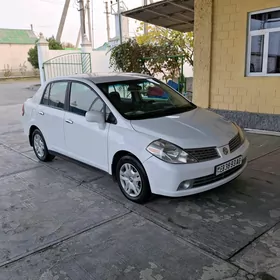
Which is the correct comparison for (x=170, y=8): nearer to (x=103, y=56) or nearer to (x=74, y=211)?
(x=74, y=211)

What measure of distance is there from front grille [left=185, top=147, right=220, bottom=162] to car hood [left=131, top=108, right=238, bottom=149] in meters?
0.05

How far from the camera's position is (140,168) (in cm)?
358

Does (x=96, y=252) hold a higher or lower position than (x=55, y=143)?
lower

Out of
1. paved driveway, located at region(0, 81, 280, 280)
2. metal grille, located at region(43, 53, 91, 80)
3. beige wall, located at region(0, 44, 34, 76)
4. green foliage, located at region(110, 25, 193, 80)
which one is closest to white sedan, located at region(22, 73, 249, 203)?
paved driveway, located at region(0, 81, 280, 280)

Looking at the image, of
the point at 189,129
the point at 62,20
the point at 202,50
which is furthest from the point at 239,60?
the point at 62,20

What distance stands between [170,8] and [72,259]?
8.17 m

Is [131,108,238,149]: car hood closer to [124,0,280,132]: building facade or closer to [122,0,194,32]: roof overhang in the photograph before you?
[124,0,280,132]: building facade

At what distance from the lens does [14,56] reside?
4266 centimetres

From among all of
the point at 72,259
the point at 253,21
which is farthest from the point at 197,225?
the point at 253,21

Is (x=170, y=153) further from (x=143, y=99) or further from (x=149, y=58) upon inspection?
(x=149, y=58)

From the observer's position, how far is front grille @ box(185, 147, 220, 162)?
3.40 m

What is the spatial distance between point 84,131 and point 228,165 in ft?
6.56

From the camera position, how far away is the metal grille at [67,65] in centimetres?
1588

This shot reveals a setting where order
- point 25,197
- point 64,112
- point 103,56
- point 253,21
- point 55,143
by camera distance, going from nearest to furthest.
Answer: point 25,197, point 64,112, point 55,143, point 253,21, point 103,56
